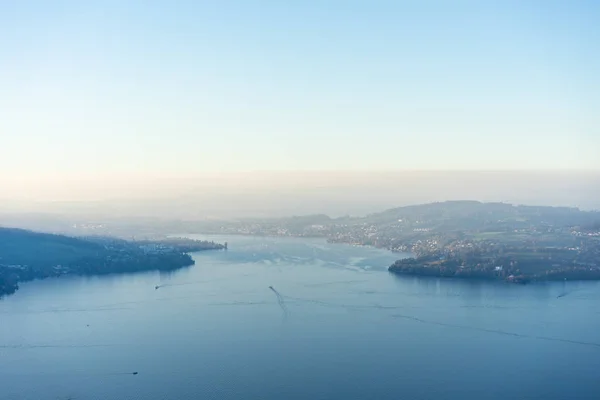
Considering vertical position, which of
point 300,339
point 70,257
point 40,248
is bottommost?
point 300,339

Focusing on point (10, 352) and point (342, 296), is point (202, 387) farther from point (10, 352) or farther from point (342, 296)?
point (342, 296)

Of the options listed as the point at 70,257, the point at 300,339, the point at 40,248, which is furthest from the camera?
the point at 40,248

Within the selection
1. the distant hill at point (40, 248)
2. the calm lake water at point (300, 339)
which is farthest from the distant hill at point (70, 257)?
the calm lake water at point (300, 339)

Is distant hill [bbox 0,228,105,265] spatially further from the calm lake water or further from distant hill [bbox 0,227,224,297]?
the calm lake water

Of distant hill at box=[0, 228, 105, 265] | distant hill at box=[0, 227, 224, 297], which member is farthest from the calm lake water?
distant hill at box=[0, 228, 105, 265]

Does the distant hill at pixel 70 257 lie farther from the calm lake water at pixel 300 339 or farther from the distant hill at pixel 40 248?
the calm lake water at pixel 300 339

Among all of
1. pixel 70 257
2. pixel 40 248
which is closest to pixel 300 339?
pixel 70 257

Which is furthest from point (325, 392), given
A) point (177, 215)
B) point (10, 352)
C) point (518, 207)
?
point (177, 215)

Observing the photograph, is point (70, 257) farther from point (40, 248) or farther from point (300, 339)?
point (300, 339)
